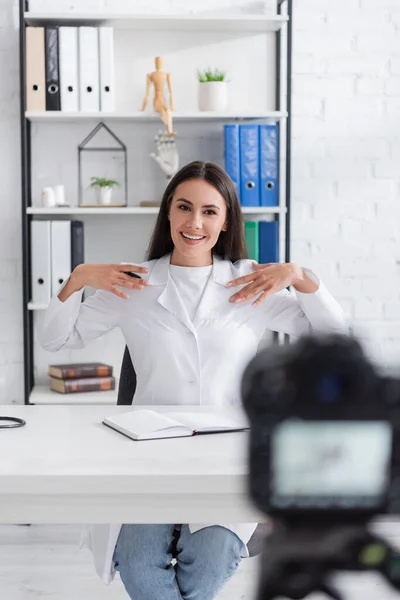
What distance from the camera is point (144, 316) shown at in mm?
2061

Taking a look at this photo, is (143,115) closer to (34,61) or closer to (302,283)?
(34,61)

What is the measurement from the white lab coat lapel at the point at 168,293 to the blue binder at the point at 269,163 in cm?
105

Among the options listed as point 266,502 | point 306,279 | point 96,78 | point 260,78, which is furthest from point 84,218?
point 266,502

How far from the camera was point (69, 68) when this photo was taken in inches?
119

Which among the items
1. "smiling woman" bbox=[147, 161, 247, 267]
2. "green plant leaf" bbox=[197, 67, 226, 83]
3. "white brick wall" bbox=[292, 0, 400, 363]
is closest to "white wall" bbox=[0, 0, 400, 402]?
"white brick wall" bbox=[292, 0, 400, 363]

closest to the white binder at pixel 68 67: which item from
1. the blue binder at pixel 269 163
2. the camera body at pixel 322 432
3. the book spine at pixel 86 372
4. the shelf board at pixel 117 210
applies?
the shelf board at pixel 117 210

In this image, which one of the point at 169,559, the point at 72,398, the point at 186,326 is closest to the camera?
the point at 169,559

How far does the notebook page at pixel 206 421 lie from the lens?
1.61 metres

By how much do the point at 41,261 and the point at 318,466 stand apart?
289cm

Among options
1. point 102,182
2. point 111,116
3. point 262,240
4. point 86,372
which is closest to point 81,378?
point 86,372

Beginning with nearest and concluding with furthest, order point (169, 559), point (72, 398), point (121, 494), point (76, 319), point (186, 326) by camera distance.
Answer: point (121, 494) → point (169, 559) → point (186, 326) → point (76, 319) → point (72, 398)

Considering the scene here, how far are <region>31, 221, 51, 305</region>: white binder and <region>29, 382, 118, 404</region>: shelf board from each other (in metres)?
0.37

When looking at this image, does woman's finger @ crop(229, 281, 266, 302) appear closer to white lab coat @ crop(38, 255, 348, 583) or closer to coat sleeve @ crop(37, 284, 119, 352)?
white lab coat @ crop(38, 255, 348, 583)

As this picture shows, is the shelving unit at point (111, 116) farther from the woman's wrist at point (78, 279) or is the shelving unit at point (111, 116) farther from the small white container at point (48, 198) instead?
the woman's wrist at point (78, 279)
